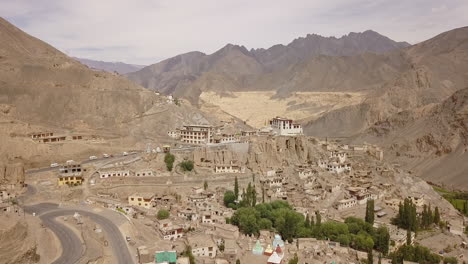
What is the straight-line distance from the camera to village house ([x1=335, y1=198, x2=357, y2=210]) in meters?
51.0

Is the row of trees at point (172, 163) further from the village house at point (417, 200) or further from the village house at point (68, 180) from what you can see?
the village house at point (417, 200)

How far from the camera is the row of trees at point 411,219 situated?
156 ft

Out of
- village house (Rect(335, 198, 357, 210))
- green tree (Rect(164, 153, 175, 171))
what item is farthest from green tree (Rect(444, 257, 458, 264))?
green tree (Rect(164, 153, 175, 171))

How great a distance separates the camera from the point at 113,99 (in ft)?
249

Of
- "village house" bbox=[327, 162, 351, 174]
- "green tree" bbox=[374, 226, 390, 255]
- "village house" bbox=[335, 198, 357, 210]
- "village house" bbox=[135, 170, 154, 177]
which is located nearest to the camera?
"green tree" bbox=[374, 226, 390, 255]

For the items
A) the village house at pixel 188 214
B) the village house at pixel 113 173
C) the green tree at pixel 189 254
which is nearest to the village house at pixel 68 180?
the village house at pixel 113 173

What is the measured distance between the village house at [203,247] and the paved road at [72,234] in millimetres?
5611

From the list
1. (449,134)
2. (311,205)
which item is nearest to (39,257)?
(311,205)

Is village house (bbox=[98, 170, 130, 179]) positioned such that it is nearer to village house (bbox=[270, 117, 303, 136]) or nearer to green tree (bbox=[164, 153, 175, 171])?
green tree (bbox=[164, 153, 175, 171])

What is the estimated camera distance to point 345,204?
51.6 meters

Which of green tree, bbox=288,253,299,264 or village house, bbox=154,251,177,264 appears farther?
green tree, bbox=288,253,299,264

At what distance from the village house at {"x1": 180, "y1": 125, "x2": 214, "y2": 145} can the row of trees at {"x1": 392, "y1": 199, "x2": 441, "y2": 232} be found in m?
25.9

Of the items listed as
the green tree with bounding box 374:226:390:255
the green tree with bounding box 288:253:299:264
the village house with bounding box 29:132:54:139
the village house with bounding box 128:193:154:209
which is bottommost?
the green tree with bounding box 374:226:390:255

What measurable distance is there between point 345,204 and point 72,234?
107ft
